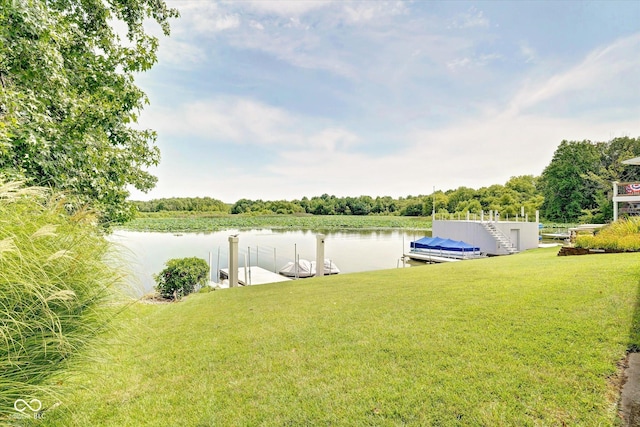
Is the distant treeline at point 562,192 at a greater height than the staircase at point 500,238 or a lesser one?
greater

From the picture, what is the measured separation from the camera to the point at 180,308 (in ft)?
21.0

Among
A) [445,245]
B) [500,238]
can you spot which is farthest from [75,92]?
[500,238]

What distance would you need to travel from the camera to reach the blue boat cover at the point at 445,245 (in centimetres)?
2000

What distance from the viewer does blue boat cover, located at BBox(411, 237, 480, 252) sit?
20000 mm

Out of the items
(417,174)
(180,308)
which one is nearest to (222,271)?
(180,308)

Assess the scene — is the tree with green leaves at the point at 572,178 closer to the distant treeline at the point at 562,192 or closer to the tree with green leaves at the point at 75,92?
the distant treeline at the point at 562,192

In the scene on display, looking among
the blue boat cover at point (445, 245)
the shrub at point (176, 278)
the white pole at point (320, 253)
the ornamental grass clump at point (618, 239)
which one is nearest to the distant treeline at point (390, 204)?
the blue boat cover at point (445, 245)

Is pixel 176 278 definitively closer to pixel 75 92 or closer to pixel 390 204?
pixel 75 92

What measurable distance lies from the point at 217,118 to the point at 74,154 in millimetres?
11469

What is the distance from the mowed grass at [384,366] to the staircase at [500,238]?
52.2ft

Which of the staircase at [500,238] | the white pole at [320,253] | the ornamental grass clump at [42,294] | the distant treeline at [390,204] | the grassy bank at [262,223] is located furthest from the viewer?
the distant treeline at [390,204]

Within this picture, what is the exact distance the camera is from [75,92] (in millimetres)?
4812

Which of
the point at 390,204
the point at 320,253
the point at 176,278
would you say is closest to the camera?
the point at 176,278

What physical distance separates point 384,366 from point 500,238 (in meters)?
20.4
